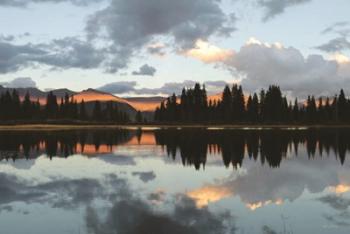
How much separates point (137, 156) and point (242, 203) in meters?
24.5

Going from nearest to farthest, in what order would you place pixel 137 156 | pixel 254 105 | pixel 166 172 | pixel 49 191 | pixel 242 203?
1. pixel 242 203
2. pixel 49 191
3. pixel 166 172
4. pixel 137 156
5. pixel 254 105

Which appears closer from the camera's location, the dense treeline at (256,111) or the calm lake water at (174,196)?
the calm lake water at (174,196)

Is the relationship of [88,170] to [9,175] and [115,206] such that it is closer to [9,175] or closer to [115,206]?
[9,175]

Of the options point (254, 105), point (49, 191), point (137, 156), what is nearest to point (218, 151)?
point (137, 156)

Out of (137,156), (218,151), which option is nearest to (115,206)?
(137,156)

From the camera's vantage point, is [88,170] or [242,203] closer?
[242,203]

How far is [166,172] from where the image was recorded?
3198 centimetres

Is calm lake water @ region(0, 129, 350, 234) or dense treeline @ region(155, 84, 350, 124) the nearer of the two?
calm lake water @ region(0, 129, 350, 234)

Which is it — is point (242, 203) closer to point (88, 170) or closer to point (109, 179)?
point (109, 179)

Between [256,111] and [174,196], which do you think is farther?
[256,111]

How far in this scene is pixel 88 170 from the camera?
32844mm

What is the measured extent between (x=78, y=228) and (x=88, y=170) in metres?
17.2

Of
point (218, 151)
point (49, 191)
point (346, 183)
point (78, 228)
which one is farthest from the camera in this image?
point (218, 151)

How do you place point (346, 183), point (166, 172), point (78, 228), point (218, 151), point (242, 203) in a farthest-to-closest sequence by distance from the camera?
point (218, 151) → point (166, 172) → point (346, 183) → point (242, 203) → point (78, 228)
